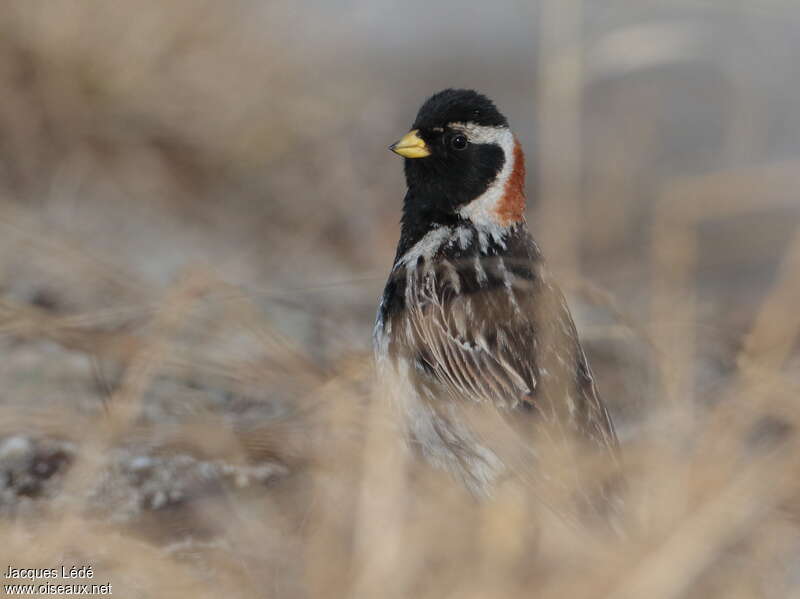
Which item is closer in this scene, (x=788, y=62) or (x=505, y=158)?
(x=505, y=158)

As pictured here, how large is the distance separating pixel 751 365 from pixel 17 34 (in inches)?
165

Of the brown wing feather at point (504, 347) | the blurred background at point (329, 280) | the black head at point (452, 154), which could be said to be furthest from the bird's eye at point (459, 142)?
the brown wing feather at point (504, 347)

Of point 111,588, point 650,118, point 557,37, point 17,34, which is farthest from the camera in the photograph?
point 650,118

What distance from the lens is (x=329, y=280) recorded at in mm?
5891

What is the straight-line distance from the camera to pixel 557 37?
4.33 m

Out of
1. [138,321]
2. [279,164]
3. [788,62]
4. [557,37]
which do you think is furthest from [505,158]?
[788,62]

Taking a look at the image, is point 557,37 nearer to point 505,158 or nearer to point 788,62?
point 505,158

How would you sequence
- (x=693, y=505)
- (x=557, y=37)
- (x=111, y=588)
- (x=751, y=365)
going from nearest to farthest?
(x=693, y=505), (x=111, y=588), (x=751, y=365), (x=557, y=37)

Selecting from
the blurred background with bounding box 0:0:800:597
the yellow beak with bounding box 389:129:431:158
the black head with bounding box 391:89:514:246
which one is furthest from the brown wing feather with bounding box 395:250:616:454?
the yellow beak with bounding box 389:129:431:158

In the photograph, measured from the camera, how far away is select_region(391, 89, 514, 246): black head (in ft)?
14.1

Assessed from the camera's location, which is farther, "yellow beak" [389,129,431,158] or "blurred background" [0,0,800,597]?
"yellow beak" [389,129,431,158]

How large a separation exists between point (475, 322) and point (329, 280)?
207 centimetres

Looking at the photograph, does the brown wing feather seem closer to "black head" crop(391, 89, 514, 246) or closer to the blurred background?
the blurred background

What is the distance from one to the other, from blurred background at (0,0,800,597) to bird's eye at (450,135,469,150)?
0.28 m
